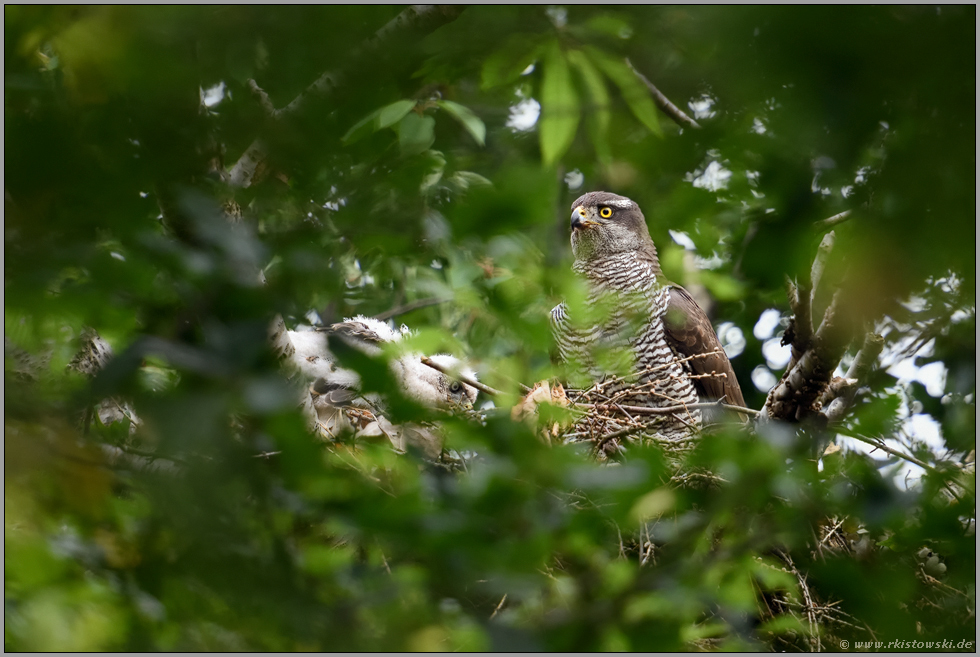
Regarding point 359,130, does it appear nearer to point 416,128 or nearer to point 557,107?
point 557,107

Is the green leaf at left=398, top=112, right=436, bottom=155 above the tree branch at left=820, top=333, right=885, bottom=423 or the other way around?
above

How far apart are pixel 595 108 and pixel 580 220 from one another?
4.10 metres

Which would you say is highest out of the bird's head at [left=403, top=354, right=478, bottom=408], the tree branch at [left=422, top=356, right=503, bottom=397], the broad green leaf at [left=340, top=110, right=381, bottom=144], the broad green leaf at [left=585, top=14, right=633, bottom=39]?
the broad green leaf at [left=585, top=14, right=633, bottom=39]

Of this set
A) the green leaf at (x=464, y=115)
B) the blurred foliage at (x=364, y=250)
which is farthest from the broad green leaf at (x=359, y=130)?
the green leaf at (x=464, y=115)

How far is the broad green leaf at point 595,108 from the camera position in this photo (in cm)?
108

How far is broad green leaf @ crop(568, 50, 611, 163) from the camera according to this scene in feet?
3.54

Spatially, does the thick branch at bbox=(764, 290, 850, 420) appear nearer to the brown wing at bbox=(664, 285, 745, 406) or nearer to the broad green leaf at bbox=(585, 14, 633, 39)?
the brown wing at bbox=(664, 285, 745, 406)

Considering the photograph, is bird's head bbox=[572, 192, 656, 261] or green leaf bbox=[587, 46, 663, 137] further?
bird's head bbox=[572, 192, 656, 261]

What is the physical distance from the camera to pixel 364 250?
117cm

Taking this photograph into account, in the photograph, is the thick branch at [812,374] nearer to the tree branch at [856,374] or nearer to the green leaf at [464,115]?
the tree branch at [856,374]

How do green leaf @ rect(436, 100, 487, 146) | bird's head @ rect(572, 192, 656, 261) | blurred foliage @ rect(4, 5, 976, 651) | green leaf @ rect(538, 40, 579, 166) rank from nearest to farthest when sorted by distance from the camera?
blurred foliage @ rect(4, 5, 976, 651), green leaf @ rect(538, 40, 579, 166), green leaf @ rect(436, 100, 487, 146), bird's head @ rect(572, 192, 656, 261)

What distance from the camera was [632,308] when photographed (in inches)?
182

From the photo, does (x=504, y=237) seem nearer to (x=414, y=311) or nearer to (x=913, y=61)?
(x=913, y=61)

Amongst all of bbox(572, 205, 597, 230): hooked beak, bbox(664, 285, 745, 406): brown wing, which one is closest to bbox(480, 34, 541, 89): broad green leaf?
bbox(664, 285, 745, 406): brown wing
